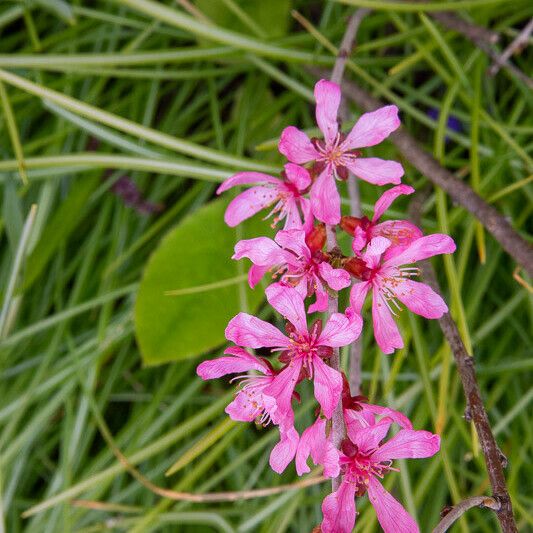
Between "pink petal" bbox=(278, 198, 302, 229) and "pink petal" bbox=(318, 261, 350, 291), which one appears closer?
"pink petal" bbox=(318, 261, 350, 291)

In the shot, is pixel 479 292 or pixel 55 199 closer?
pixel 479 292

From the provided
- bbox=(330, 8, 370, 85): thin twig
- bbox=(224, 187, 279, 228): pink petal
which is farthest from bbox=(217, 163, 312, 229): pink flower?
bbox=(330, 8, 370, 85): thin twig

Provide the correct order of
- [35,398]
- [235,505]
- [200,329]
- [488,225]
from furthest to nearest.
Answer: [235,505]
[35,398]
[200,329]
[488,225]

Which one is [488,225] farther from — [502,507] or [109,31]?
[109,31]

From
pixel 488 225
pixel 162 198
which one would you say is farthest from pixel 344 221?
pixel 162 198

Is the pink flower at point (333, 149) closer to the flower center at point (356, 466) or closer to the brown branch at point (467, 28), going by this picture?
the flower center at point (356, 466)

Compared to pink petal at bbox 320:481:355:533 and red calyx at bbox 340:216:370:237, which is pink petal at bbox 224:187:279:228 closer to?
red calyx at bbox 340:216:370:237
